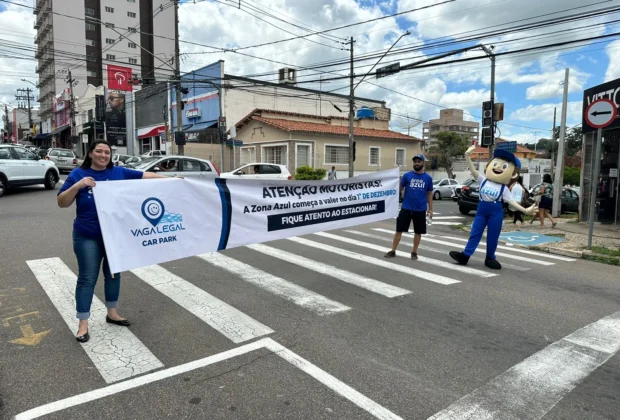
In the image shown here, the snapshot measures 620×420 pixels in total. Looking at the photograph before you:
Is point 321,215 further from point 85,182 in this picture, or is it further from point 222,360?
point 85,182

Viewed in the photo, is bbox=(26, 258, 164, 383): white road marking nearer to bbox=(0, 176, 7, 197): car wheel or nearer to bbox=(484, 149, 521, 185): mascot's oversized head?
bbox=(484, 149, 521, 185): mascot's oversized head

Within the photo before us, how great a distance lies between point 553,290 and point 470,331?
95.8 inches

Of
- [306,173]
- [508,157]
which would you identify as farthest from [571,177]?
[508,157]

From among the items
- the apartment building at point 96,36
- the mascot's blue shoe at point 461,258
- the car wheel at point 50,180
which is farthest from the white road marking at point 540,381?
the apartment building at point 96,36

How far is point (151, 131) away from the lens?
42.8m

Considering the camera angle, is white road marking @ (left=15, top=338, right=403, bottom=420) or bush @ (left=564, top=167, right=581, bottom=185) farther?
bush @ (left=564, top=167, right=581, bottom=185)

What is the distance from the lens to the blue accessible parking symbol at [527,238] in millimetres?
10245

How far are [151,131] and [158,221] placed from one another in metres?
41.6

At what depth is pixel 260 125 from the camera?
31.2 metres

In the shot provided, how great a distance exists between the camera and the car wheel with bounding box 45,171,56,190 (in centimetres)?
1645

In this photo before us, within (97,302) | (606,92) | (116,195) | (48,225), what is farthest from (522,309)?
(606,92)

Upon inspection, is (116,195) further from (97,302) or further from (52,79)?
(52,79)

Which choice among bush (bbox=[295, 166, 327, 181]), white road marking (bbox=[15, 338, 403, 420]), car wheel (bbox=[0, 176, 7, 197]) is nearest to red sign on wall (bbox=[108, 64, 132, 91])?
bush (bbox=[295, 166, 327, 181])

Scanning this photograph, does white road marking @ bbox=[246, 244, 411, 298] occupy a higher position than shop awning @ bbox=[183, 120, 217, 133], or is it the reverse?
shop awning @ bbox=[183, 120, 217, 133]
